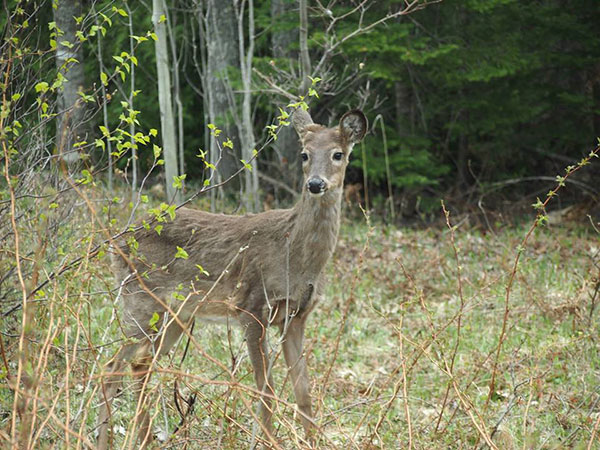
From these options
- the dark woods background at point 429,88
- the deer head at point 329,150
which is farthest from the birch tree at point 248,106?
the deer head at point 329,150

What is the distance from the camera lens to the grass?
155 inches

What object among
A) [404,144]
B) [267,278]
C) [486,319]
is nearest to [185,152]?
[404,144]

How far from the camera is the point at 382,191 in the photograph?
15008 mm

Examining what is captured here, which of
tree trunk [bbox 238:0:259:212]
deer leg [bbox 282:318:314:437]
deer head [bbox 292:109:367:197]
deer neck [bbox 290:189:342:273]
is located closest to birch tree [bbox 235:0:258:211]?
tree trunk [bbox 238:0:259:212]

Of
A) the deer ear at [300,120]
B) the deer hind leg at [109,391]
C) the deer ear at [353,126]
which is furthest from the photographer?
the deer ear at [300,120]

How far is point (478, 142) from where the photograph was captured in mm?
14961

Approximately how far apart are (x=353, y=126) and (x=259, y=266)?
1299 mm

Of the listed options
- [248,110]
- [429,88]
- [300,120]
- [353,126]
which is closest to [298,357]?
[353,126]

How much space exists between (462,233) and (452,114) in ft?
9.37

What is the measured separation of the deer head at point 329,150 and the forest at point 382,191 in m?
0.08

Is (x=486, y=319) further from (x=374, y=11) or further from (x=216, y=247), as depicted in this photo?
(x=374, y=11)

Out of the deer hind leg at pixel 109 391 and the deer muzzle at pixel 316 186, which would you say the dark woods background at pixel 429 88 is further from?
the deer hind leg at pixel 109 391

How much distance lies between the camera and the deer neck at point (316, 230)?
5508 millimetres

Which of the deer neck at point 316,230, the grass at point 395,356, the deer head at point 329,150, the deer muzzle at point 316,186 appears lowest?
the grass at point 395,356
